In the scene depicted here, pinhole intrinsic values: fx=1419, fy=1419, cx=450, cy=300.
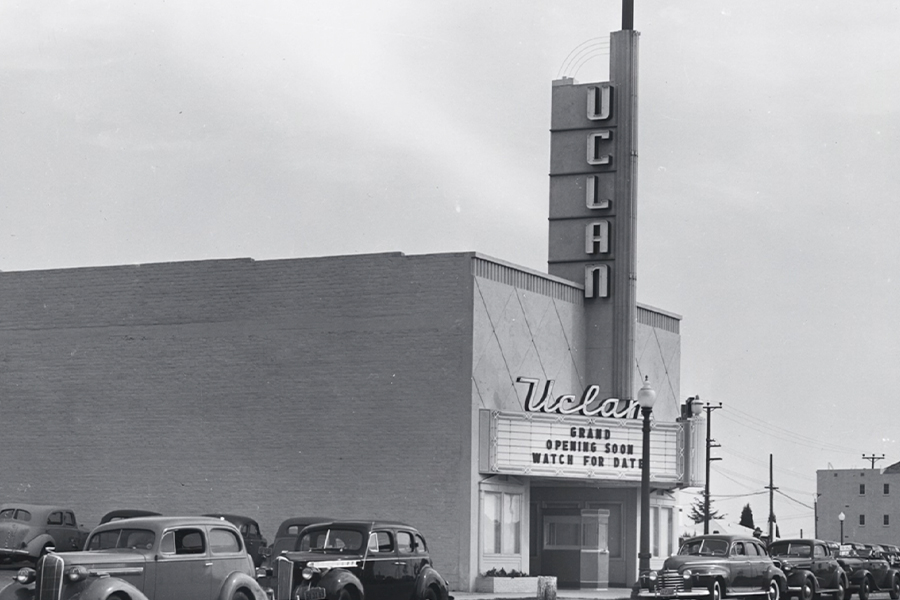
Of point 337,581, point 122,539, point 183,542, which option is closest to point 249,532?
point 337,581

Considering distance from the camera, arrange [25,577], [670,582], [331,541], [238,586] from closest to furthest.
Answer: [25,577] → [238,586] → [331,541] → [670,582]

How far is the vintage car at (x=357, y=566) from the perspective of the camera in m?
22.6

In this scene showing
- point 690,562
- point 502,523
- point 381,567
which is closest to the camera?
point 381,567

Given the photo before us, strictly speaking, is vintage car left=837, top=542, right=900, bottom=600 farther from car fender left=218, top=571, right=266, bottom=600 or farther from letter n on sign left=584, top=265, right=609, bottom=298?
car fender left=218, top=571, right=266, bottom=600

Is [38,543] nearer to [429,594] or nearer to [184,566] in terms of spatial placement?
[429,594]

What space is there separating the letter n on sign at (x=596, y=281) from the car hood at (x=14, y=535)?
56.0 ft

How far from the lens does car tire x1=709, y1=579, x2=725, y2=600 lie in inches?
1246

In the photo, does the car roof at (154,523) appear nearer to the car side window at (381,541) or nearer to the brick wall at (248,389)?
the car side window at (381,541)

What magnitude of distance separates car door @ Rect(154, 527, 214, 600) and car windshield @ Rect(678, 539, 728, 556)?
1532cm

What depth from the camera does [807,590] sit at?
117 feet

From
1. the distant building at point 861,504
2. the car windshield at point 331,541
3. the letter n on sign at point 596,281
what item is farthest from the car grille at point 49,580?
the distant building at point 861,504

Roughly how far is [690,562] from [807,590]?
17.4ft

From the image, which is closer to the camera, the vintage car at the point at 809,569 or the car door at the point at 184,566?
the car door at the point at 184,566

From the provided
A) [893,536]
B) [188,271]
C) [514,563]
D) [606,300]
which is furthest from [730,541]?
[893,536]
